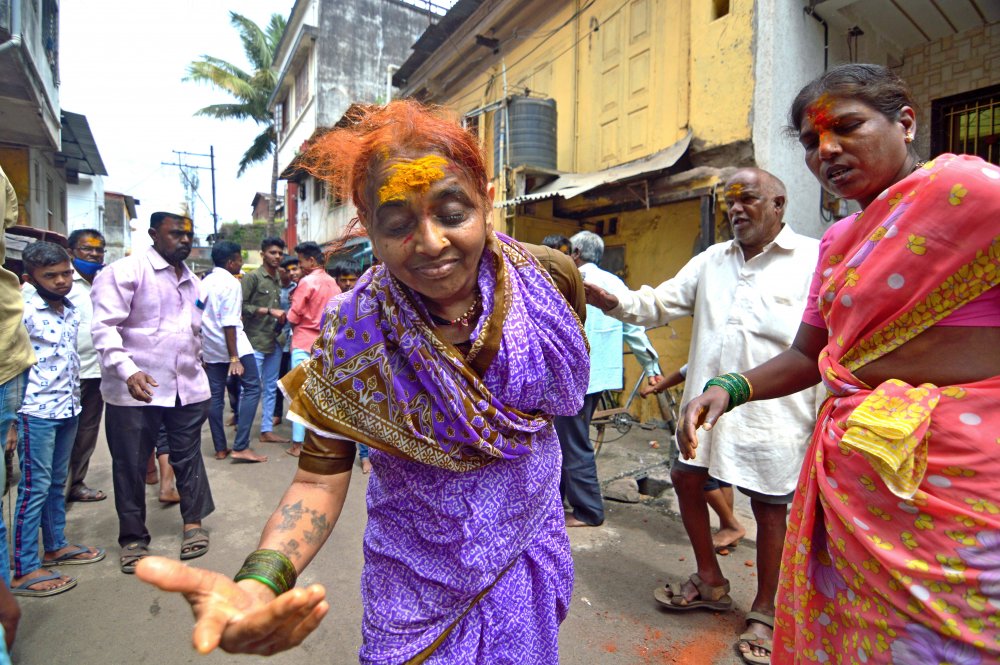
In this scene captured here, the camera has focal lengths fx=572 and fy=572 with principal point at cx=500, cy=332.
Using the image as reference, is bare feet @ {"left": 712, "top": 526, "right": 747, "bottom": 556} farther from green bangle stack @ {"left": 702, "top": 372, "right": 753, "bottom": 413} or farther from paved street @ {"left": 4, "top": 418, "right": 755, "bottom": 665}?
green bangle stack @ {"left": 702, "top": 372, "right": 753, "bottom": 413}

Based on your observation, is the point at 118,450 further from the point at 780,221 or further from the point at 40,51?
the point at 40,51

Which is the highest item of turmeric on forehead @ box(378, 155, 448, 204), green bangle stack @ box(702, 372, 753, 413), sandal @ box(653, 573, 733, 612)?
turmeric on forehead @ box(378, 155, 448, 204)

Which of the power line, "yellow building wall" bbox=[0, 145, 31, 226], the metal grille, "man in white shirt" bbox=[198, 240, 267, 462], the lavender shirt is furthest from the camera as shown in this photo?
"yellow building wall" bbox=[0, 145, 31, 226]

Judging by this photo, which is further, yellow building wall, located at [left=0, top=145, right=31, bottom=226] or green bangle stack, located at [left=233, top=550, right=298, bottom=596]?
yellow building wall, located at [left=0, top=145, right=31, bottom=226]

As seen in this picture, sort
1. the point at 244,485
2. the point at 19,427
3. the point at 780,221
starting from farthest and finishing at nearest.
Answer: the point at 244,485 < the point at 19,427 < the point at 780,221

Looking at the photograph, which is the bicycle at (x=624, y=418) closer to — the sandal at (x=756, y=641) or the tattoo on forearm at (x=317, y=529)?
the sandal at (x=756, y=641)

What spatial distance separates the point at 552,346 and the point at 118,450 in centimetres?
314

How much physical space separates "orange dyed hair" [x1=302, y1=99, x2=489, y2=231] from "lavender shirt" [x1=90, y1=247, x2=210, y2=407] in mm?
2381

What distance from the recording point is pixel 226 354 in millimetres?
5477

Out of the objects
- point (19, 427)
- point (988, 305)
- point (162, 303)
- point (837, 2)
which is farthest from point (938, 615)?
point (837, 2)

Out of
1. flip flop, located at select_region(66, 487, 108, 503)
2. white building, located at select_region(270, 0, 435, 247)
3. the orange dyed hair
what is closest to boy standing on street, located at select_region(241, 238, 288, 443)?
flip flop, located at select_region(66, 487, 108, 503)

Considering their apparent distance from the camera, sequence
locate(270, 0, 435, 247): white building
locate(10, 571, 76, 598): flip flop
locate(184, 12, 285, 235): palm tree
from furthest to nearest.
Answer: locate(184, 12, 285, 235): palm tree < locate(270, 0, 435, 247): white building < locate(10, 571, 76, 598): flip flop

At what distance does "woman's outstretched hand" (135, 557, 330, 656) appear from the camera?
36.0 inches

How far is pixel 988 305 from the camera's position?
1193mm
